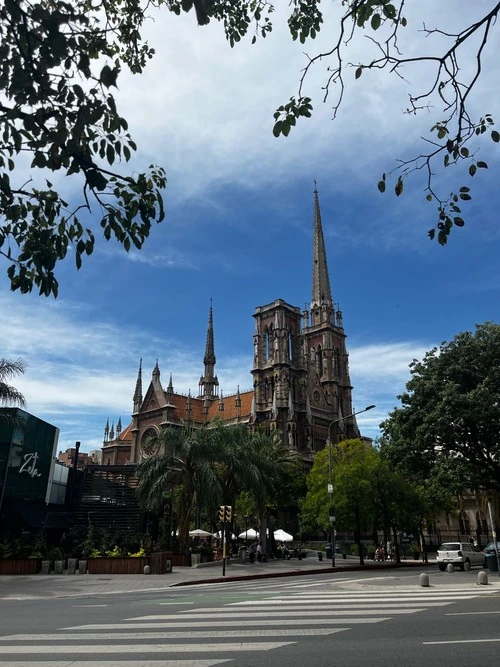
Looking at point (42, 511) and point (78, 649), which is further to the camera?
point (42, 511)

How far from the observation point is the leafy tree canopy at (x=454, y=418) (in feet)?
89.7

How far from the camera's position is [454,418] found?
27531 mm

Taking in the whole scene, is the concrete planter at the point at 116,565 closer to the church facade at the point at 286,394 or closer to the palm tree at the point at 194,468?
the palm tree at the point at 194,468

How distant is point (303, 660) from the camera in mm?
6785

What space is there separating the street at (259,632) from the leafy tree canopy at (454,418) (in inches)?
526

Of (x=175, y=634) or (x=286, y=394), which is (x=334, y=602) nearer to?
(x=175, y=634)

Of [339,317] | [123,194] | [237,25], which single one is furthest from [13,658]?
[339,317]

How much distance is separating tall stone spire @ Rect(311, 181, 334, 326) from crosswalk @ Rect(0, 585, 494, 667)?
262 feet

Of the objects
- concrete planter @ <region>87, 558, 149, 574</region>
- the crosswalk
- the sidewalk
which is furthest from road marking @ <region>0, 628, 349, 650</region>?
concrete planter @ <region>87, 558, 149, 574</region>

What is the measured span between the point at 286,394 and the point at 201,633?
67.6 metres

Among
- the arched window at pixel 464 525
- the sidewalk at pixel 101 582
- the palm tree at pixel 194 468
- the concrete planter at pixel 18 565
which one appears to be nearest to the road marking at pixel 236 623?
the sidewalk at pixel 101 582

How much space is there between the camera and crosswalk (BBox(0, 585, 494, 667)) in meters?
7.00

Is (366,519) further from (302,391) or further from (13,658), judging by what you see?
(302,391)

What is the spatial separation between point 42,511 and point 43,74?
36488mm
